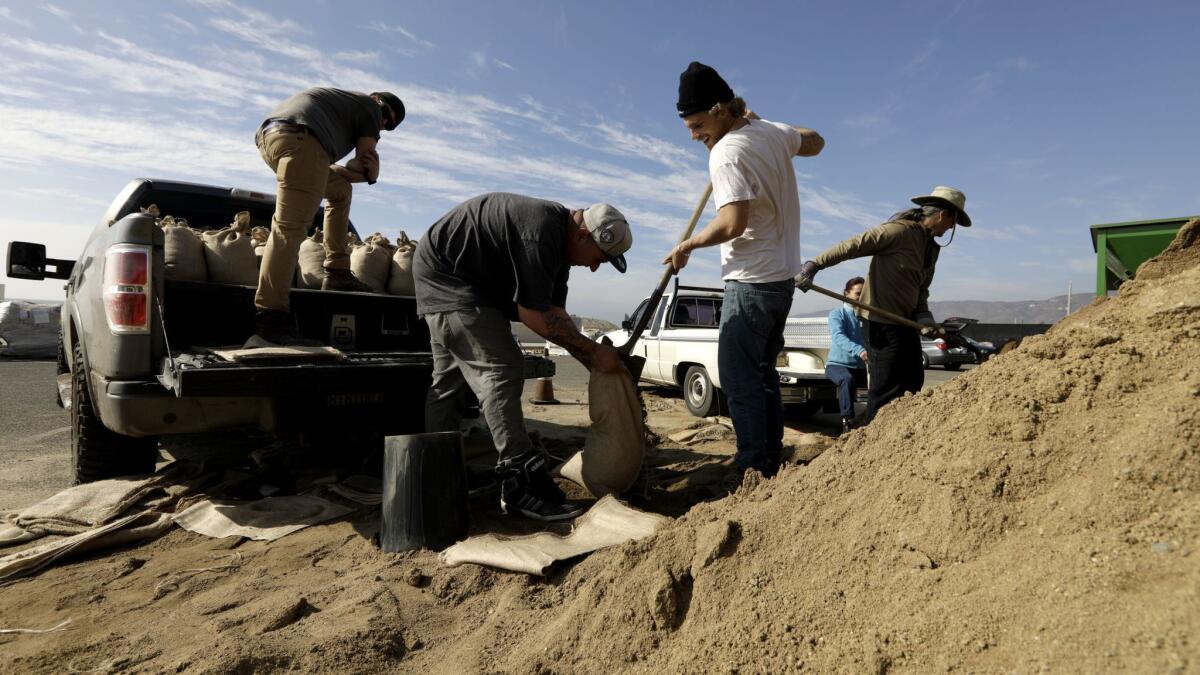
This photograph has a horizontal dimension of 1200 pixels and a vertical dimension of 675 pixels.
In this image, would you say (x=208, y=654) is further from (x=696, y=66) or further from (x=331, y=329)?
(x=696, y=66)

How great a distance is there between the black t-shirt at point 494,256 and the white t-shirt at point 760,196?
791 millimetres

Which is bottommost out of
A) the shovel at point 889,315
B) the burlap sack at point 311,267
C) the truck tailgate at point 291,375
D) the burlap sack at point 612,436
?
the burlap sack at point 612,436

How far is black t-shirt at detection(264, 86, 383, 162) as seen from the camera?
127 inches

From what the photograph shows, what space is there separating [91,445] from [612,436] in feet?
9.52

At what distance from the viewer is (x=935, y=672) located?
119 centimetres

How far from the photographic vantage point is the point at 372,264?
4.32 m

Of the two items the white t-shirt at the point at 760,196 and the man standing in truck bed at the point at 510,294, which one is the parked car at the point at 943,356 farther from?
the man standing in truck bed at the point at 510,294

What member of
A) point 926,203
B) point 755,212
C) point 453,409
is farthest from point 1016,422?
point 926,203

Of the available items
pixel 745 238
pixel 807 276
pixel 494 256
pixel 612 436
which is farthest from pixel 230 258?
pixel 807 276

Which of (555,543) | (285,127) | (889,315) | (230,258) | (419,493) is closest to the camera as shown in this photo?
(555,543)

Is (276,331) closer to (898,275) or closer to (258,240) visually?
(258,240)

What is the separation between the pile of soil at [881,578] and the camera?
1.20m

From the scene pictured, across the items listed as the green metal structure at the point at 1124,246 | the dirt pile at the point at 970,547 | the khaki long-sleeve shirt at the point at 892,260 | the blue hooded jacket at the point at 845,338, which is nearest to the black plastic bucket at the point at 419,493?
the dirt pile at the point at 970,547

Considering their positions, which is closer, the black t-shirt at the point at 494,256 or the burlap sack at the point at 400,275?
the black t-shirt at the point at 494,256
